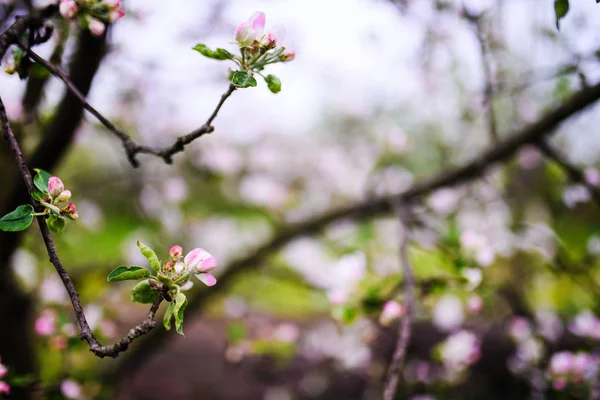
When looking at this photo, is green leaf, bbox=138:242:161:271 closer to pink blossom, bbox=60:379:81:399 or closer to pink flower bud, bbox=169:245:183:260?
pink flower bud, bbox=169:245:183:260

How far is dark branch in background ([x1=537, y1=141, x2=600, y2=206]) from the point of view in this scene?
1.56 m

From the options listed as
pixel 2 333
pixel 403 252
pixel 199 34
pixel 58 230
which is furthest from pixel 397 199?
pixel 2 333

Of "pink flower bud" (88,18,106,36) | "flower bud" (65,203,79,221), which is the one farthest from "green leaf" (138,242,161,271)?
"pink flower bud" (88,18,106,36)

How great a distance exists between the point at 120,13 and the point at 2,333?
1.52 metres

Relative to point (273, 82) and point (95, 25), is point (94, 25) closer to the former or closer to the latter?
point (95, 25)

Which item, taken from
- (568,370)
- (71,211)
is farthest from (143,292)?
(568,370)

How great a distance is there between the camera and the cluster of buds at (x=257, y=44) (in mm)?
764

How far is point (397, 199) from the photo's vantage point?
6.09ft

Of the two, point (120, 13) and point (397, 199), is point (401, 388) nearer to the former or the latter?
point (397, 199)

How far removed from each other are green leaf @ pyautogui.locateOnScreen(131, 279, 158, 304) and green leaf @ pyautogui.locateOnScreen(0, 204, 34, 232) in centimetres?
19

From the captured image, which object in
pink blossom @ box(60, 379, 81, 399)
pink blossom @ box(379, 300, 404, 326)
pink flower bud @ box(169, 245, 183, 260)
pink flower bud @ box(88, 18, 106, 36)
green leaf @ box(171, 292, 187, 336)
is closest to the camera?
green leaf @ box(171, 292, 187, 336)

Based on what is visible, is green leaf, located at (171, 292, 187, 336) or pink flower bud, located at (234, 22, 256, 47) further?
pink flower bud, located at (234, 22, 256, 47)

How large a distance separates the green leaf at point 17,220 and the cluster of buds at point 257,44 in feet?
1.42

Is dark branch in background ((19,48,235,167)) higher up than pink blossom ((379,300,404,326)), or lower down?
higher up
